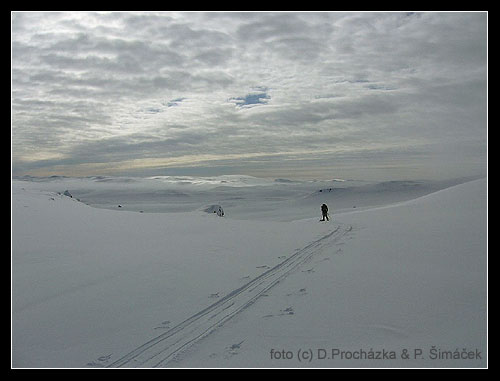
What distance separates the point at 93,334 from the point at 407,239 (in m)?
11.1

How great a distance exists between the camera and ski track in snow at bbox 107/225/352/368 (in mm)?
4324

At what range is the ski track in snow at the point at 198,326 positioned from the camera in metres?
4.32

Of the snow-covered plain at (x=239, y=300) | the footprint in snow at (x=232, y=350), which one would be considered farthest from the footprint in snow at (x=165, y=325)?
the footprint in snow at (x=232, y=350)

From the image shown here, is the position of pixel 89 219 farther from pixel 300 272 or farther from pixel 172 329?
pixel 172 329

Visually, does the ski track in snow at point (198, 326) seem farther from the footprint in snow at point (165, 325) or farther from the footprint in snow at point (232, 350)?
the footprint in snow at point (232, 350)

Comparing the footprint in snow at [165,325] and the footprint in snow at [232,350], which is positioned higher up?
the footprint in snow at [165,325]

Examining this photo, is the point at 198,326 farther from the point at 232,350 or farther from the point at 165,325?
the point at 232,350

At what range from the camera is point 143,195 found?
115750mm

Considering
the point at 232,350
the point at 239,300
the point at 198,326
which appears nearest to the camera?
the point at 232,350

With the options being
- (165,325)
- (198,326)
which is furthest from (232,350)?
(165,325)

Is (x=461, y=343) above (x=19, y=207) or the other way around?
the other way around

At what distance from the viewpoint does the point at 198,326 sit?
204 inches

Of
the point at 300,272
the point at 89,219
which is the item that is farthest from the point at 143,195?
the point at 300,272

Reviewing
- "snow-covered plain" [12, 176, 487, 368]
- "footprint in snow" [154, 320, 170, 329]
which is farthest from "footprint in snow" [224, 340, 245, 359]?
"footprint in snow" [154, 320, 170, 329]
